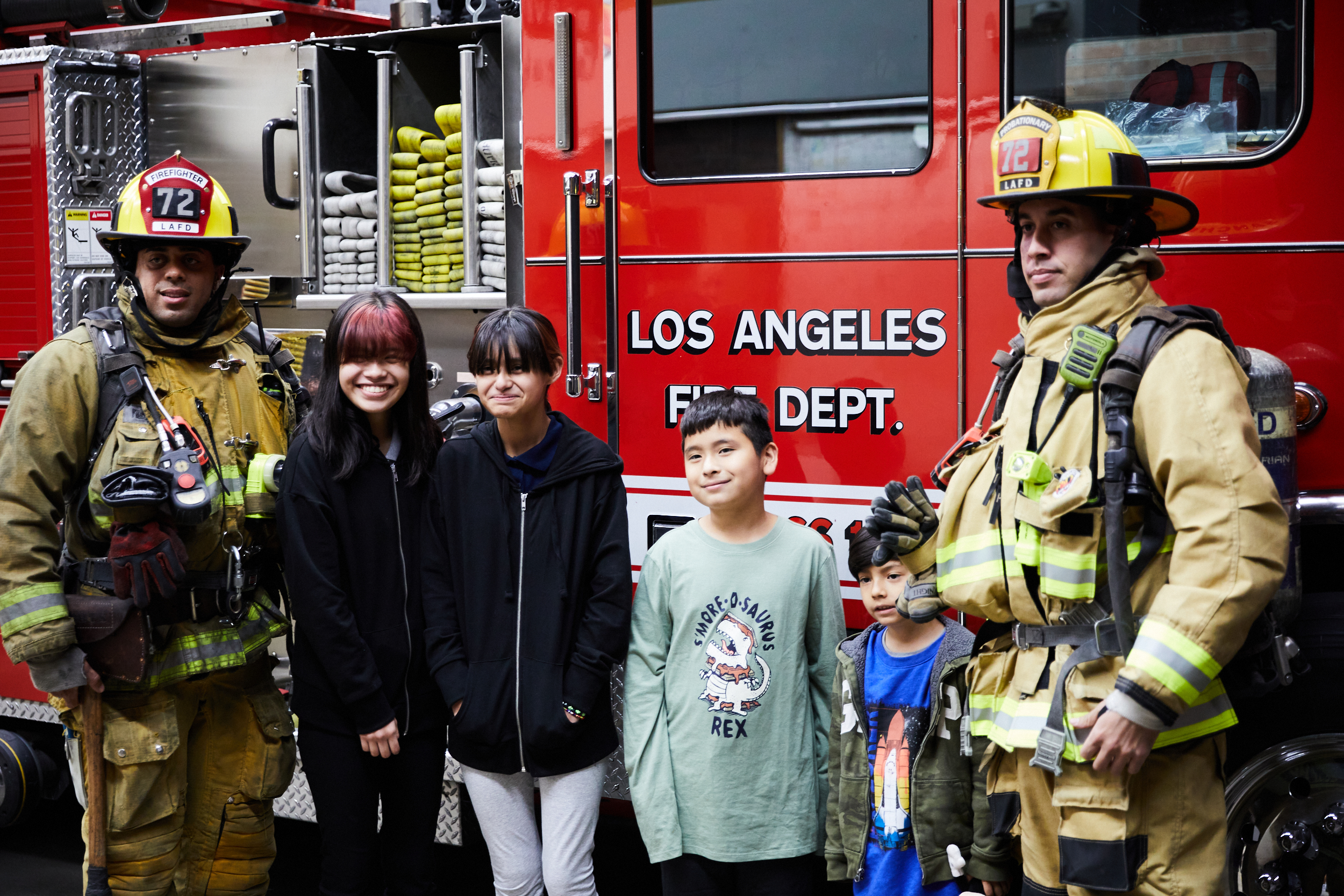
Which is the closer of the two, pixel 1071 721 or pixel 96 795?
pixel 1071 721

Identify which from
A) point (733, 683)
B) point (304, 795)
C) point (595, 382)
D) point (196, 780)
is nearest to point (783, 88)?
point (595, 382)

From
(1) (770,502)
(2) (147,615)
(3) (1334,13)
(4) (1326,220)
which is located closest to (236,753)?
(2) (147,615)

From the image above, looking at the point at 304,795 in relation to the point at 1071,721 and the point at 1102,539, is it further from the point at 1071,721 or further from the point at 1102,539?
the point at 1102,539

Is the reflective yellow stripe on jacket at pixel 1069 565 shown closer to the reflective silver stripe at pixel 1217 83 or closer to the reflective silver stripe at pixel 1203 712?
the reflective silver stripe at pixel 1203 712

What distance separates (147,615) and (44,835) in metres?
2.58

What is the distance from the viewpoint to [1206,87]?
3.06 meters

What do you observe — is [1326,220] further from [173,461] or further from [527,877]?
[173,461]

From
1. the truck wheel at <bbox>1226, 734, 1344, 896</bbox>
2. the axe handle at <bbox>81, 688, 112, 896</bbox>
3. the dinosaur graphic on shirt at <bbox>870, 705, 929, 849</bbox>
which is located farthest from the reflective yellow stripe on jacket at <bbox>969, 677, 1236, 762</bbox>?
the axe handle at <bbox>81, 688, 112, 896</bbox>

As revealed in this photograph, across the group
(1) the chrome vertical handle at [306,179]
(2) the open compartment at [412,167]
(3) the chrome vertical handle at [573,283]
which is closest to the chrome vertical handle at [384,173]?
(2) the open compartment at [412,167]

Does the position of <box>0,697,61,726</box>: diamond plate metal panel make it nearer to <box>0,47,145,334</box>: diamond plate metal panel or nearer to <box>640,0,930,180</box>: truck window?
<box>0,47,145,334</box>: diamond plate metal panel

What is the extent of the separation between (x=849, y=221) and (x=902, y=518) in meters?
1.05

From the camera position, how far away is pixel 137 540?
3.00m

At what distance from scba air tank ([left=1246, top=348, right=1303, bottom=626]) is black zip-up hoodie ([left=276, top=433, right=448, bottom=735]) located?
184cm

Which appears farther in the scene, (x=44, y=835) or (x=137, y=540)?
(x=44, y=835)
